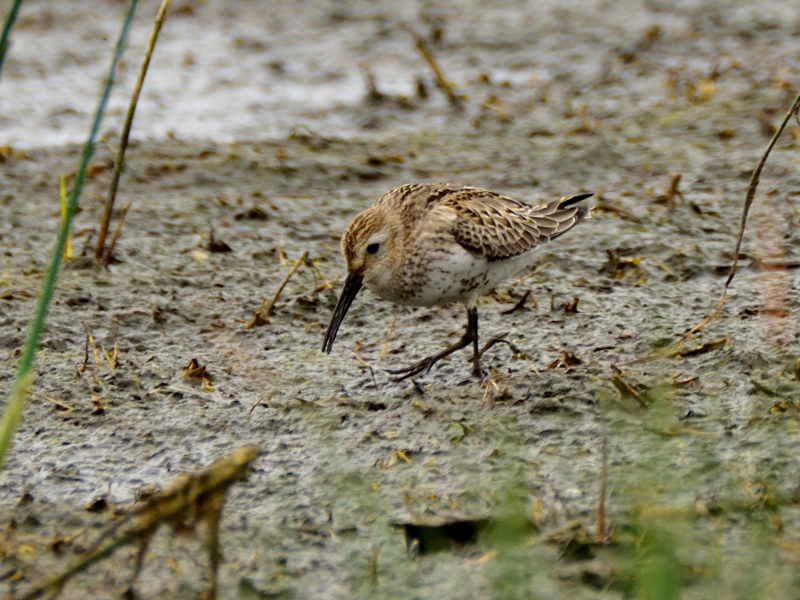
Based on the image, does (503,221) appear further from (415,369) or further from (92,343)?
(92,343)

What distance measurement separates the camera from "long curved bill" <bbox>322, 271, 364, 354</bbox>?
5062 mm

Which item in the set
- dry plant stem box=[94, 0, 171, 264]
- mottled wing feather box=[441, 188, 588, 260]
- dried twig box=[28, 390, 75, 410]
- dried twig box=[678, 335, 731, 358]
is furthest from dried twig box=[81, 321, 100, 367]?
dried twig box=[678, 335, 731, 358]

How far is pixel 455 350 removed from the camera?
5.14 m

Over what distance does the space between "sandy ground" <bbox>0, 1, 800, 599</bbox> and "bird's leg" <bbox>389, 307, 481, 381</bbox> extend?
0.23 ft

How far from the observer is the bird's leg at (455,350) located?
5.04 meters

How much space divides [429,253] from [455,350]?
505 millimetres

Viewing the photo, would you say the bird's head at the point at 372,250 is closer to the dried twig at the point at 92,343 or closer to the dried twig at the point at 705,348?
the dried twig at the point at 92,343

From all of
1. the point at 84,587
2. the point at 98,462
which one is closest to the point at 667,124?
the point at 98,462

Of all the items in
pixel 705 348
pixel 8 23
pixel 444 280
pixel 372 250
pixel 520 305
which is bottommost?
pixel 520 305

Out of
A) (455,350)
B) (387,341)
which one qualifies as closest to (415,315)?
(387,341)

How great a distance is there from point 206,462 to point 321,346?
4.03 feet

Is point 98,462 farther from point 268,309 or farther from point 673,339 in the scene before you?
point 673,339

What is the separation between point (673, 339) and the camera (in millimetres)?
5199

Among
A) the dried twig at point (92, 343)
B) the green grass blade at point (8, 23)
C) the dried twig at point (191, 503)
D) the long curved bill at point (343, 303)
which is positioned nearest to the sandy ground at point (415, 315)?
the dried twig at point (92, 343)
